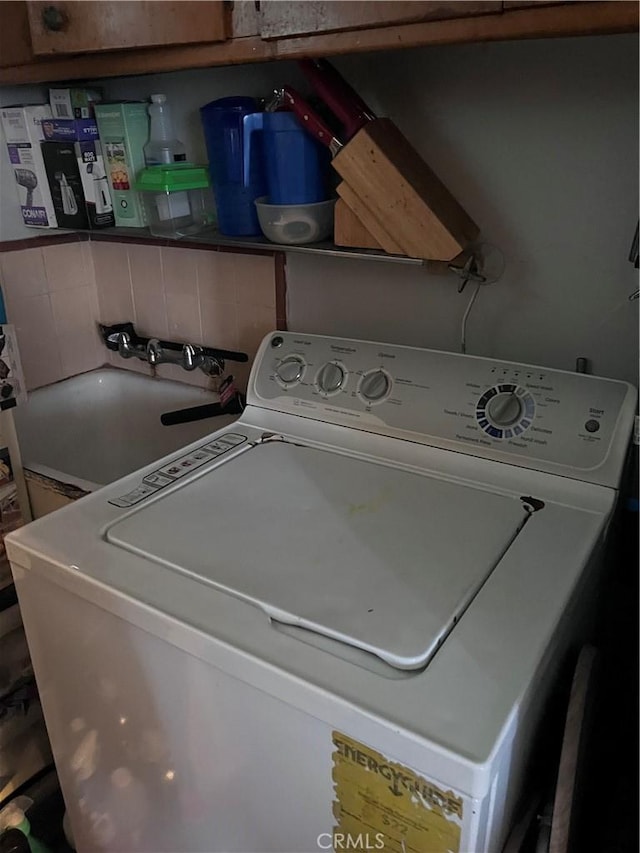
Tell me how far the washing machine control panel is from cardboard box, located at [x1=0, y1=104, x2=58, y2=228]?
668 mm

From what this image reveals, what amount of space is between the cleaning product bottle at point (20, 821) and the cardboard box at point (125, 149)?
1.24 m

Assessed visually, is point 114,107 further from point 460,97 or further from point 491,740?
point 491,740

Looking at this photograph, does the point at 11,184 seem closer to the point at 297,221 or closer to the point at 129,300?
the point at 129,300

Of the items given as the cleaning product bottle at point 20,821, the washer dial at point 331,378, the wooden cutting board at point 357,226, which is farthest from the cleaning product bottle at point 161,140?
the cleaning product bottle at point 20,821

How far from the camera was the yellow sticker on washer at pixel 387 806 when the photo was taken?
628 millimetres

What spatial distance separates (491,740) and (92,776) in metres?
0.71

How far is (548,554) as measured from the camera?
0.83 m

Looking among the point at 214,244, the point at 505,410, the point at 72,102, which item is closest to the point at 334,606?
the point at 505,410

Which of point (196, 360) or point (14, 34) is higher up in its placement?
point (14, 34)

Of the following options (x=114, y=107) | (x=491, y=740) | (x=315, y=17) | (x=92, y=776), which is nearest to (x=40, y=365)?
(x=114, y=107)

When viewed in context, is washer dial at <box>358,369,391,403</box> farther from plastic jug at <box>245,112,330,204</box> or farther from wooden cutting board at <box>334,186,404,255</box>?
plastic jug at <box>245,112,330,204</box>

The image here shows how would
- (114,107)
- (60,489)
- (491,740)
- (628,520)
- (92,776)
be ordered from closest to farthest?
1. (491,740)
2. (92,776)
3. (628,520)
4. (60,489)
5. (114,107)

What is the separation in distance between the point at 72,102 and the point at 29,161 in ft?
0.55

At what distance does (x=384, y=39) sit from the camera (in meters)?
0.83
